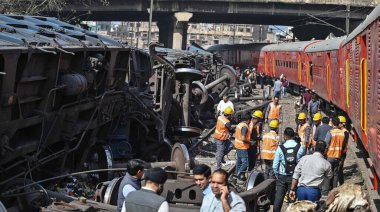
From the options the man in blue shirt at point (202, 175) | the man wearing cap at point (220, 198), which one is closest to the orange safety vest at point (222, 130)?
the man in blue shirt at point (202, 175)

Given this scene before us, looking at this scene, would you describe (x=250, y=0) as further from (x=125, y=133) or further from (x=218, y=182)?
(x=218, y=182)

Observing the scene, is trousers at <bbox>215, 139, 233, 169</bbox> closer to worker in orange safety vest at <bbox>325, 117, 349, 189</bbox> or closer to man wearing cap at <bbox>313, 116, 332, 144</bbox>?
man wearing cap at <bbox>313, 116, 332, 144</bbox>

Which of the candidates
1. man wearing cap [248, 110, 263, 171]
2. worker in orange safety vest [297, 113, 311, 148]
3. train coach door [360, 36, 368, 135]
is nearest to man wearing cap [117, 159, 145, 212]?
train coach door [360, 36, 368, 135]

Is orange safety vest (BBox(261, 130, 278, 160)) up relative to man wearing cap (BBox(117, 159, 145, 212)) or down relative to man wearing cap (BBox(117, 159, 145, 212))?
down

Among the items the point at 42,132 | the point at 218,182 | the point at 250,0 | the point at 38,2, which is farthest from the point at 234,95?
the point at 250,0

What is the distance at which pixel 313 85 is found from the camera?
29922 mm

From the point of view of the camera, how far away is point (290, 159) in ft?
33.7

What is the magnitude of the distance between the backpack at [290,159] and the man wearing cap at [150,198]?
15.1 feet

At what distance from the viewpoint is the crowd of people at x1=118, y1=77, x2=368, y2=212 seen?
594cm

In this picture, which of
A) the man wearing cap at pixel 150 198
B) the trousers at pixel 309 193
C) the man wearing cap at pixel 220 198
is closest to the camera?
the man wearing cap at pixel 150 198

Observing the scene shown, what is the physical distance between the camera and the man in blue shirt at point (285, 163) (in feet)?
33.8

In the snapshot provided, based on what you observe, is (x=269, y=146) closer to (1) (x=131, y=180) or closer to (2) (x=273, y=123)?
(2) (x=273, y=123)

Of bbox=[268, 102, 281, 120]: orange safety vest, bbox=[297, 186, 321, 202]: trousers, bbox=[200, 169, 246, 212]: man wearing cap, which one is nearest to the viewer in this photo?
bbox=[200, 169, 246, 212]: man wearing cap

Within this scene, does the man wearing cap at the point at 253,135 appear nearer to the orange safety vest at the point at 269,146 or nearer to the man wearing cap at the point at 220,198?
the orange safety vest at the point at 269,146
